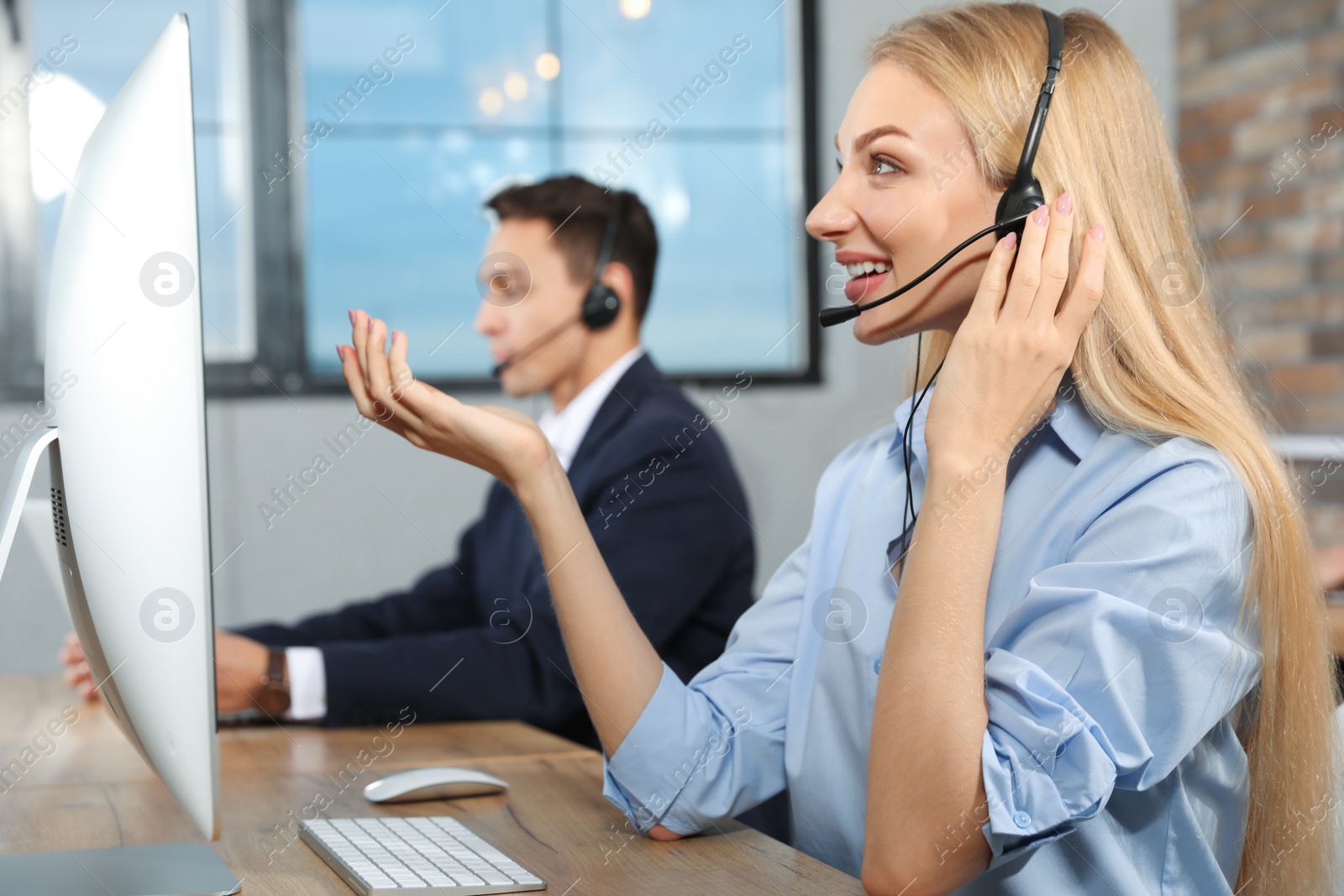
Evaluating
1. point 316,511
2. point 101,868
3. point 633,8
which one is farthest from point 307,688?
point 633,8

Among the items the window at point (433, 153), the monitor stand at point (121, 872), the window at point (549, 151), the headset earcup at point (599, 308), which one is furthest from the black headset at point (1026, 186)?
the window at point (433, 153)

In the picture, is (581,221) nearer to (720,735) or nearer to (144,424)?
(720,735)

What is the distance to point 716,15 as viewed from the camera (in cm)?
270

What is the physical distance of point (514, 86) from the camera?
2.59 metres

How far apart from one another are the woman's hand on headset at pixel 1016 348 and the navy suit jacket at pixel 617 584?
67 centimetres

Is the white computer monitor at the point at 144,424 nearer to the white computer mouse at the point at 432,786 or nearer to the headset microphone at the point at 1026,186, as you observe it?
the white computer mouse at the point at 432,786

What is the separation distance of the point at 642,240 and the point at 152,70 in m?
1.31

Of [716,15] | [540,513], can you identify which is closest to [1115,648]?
[540,513]

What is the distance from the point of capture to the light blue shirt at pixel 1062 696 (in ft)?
2.52

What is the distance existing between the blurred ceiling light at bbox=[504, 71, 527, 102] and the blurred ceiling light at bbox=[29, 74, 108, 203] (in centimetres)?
80

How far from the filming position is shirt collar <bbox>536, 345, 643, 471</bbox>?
1.73 meters

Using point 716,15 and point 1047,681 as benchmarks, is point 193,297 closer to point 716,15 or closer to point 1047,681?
point 1047,681

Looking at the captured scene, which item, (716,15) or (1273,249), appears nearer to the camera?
(1273,249)

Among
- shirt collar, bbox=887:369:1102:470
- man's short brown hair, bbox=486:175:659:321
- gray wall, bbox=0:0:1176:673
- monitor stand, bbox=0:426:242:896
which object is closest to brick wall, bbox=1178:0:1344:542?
gray wall, bbox=0:0:1176:673
